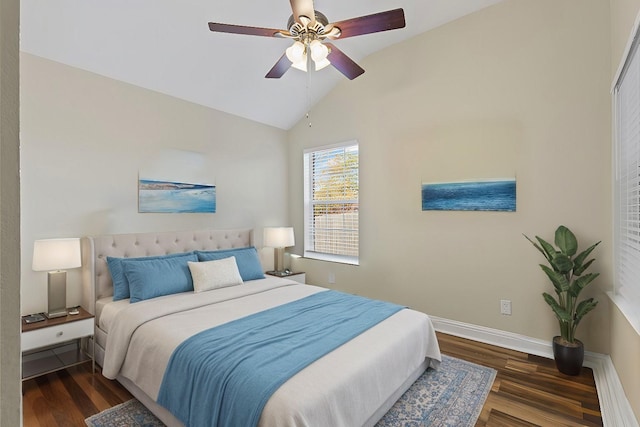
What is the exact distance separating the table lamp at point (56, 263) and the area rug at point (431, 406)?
106 cm

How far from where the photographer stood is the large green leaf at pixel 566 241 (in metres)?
2.56

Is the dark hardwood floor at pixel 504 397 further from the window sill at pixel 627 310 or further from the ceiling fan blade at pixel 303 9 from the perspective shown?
the ceiling fan blade at pixel 303 9

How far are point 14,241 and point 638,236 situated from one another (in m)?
2.81

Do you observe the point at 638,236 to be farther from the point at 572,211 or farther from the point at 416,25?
the point at 416,25

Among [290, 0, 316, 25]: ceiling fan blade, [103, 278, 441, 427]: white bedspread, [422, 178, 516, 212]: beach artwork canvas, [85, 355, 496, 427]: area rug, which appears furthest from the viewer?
[422, 178, 516, 212]: beach artwork canvas

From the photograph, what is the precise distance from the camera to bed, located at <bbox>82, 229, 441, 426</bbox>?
1547 mm

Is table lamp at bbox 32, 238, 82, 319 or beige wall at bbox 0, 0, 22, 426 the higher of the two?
beige wall at bbox 0, 0, 22, 426

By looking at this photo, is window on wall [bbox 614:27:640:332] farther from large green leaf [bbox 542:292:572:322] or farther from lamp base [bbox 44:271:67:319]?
lamp base [bbox 44:271:67:319]

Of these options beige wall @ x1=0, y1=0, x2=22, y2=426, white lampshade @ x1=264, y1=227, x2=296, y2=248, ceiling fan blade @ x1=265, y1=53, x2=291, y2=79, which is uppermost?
ceiling fan blade @ x1=265, y1=53, x2=291, y2=79

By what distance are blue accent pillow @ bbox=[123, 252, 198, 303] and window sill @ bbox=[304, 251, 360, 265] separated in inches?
77.0

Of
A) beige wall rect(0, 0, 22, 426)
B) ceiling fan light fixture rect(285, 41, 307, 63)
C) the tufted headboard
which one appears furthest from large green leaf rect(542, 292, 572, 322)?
the tufted headboard

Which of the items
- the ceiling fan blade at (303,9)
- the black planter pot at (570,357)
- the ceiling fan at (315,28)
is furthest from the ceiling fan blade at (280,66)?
the black planter pot at (570,357)

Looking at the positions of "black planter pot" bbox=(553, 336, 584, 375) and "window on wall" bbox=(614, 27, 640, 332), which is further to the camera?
"black planter pot" bbox=(553, 336, 584, 375)

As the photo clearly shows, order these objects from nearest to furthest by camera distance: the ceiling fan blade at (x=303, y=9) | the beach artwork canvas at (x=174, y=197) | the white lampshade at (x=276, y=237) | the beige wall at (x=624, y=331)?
the beige wall at (x=624, y=331)
the ceiling fan blade at (x=303, y=9)
the beach artwork canvas at (x=174, y=197)
the white lampshade at (x=276, y=237)
